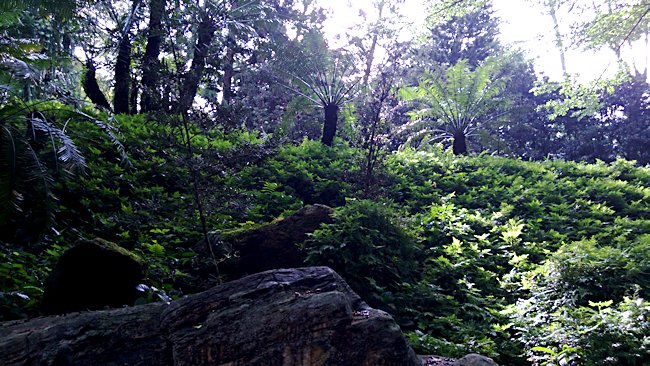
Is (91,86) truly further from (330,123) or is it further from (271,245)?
(271,245)

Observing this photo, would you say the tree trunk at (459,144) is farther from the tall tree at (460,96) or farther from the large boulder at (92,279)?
the large boulder at (92,279)

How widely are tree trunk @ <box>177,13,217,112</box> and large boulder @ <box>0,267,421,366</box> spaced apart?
2.11 metres

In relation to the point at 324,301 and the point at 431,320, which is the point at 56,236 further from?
the point at 431,320

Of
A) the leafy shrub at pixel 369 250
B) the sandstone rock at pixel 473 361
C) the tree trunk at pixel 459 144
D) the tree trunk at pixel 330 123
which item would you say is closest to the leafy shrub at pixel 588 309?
the sandstone rock at pixel 473 361

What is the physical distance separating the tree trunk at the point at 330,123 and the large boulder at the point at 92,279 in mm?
8430

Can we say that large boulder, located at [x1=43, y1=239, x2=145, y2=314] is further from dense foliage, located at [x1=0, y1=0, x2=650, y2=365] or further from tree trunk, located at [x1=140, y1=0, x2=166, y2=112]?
tree trunk, located at [x1=140, y1=0, x2=166, y2=112]

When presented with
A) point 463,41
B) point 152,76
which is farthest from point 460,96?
point 463,41

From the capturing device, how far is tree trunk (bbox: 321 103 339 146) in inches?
476

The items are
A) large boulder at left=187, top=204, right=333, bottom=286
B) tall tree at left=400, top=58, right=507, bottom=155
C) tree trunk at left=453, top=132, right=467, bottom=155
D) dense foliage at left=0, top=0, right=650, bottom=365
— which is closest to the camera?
dense foliage at left=0, top=0, right=650, bottom=365

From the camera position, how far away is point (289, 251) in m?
5.36

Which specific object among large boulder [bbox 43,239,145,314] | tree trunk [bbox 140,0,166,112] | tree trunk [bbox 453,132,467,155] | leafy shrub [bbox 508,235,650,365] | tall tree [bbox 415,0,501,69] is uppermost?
tall tree [bbox 415,0,501,69]

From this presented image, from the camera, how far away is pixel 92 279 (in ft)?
12.4

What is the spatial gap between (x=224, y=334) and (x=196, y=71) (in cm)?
275

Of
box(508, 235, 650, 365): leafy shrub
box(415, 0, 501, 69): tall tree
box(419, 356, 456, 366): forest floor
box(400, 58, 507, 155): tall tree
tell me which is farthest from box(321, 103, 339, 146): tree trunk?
box(415, 0, 501, 69): tall tree
